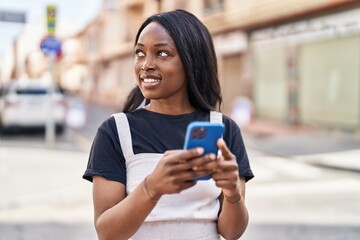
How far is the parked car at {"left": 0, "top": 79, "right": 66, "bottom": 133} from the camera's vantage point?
14.8m

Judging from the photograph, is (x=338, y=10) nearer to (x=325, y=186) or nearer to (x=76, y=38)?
(x=325, y=186)

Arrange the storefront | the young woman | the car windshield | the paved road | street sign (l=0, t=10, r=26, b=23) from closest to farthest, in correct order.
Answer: the young woman
the paved road
street sign (l=0, t=10, r=26, b=23)
the car windshield
the storefront

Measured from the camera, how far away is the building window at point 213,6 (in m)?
22.3

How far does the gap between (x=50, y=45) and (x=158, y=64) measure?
1144 centimetres

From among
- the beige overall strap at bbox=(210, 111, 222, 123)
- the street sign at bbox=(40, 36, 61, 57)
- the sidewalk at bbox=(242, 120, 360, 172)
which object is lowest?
the sidewalk at bbox=(242, 120, 360, 172)

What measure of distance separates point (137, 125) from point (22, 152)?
10477 mm

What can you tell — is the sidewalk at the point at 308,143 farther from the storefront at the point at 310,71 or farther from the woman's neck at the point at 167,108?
the woman's neck at the point at 167,108

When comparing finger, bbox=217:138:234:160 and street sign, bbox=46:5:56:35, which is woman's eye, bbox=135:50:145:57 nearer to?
finger, bbox=217:138:234:160

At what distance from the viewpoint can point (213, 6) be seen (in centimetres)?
2267

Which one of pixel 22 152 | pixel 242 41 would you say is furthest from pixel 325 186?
pixel 242 41

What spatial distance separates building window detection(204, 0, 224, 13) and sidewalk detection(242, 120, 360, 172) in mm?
6219

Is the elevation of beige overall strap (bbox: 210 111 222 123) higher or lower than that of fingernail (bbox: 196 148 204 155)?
higher

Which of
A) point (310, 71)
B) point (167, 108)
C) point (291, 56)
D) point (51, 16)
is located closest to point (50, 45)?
point (51, 16)

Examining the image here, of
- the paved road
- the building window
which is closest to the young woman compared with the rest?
the paved road
